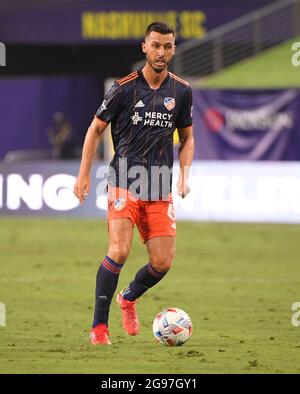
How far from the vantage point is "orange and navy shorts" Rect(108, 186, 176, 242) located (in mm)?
8992

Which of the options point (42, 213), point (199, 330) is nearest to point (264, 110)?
point (42, 213)

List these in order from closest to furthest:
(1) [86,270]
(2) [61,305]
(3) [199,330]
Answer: (3) [199,330], (2) [61,305], (1) [86,270]

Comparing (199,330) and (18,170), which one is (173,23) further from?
(199,330)

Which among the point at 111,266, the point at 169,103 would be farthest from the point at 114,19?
the point at 111,266

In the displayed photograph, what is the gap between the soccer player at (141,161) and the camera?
889 centimetres

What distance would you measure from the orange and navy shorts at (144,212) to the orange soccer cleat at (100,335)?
2.81ft

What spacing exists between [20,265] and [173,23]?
13190 mm

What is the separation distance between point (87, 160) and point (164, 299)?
367 centimetres

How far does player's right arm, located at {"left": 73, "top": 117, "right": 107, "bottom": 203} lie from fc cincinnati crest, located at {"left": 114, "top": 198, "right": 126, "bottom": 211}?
0.27m

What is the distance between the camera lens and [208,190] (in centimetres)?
1938

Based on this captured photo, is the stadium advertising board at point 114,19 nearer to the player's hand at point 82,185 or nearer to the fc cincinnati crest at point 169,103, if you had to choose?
the fc cincinnati crest at point 169,103

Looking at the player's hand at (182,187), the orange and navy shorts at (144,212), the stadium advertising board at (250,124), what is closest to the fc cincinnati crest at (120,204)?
the orange and navy shorts at (144,212)

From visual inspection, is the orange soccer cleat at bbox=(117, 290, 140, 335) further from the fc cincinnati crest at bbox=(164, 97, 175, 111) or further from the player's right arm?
the fc cincinnati crest at bbox=(164, 97, 175, 111)

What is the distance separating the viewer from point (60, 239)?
1822cm
